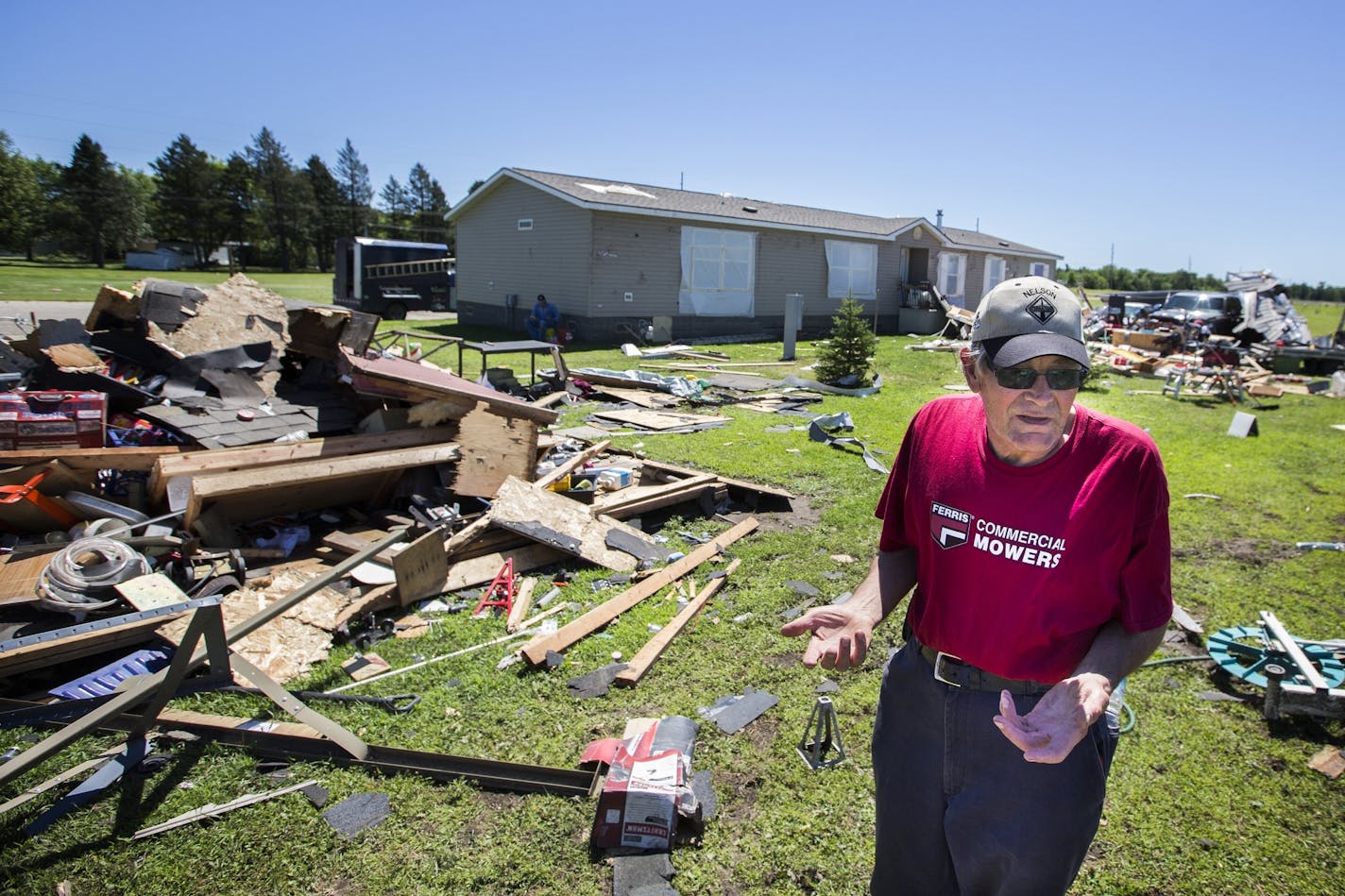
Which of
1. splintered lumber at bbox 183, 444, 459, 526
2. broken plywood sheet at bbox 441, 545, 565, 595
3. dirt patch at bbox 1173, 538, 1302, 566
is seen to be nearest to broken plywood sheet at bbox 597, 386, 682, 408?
splintered lumber at bbox 183, 444, 459, 526

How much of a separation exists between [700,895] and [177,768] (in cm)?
255

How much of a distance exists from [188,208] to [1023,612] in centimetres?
6954

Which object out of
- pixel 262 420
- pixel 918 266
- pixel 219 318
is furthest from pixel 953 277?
pixel 262 420

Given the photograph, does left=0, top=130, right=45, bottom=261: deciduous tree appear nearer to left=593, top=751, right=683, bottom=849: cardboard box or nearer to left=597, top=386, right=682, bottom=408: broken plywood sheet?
left=597, top=386, right=682, bottom=408: broken plywood sheet

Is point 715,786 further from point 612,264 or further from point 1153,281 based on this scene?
point 1153,281

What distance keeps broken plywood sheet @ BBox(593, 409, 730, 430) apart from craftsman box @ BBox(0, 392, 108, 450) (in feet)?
20.9

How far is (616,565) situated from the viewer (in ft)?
19.0

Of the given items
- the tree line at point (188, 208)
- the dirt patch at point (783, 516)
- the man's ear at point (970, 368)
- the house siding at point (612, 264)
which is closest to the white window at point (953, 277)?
the house siding at point (612, 264)

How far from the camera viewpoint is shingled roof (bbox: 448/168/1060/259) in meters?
20.5

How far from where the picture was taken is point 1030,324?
5.74 feet

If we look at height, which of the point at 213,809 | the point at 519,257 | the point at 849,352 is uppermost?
the point at 519,257

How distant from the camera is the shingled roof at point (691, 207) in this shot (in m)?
20.5

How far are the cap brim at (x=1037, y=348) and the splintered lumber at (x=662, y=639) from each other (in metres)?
3.08

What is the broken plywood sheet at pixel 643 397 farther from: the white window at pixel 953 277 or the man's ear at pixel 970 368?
the white window at pixel 953 277
